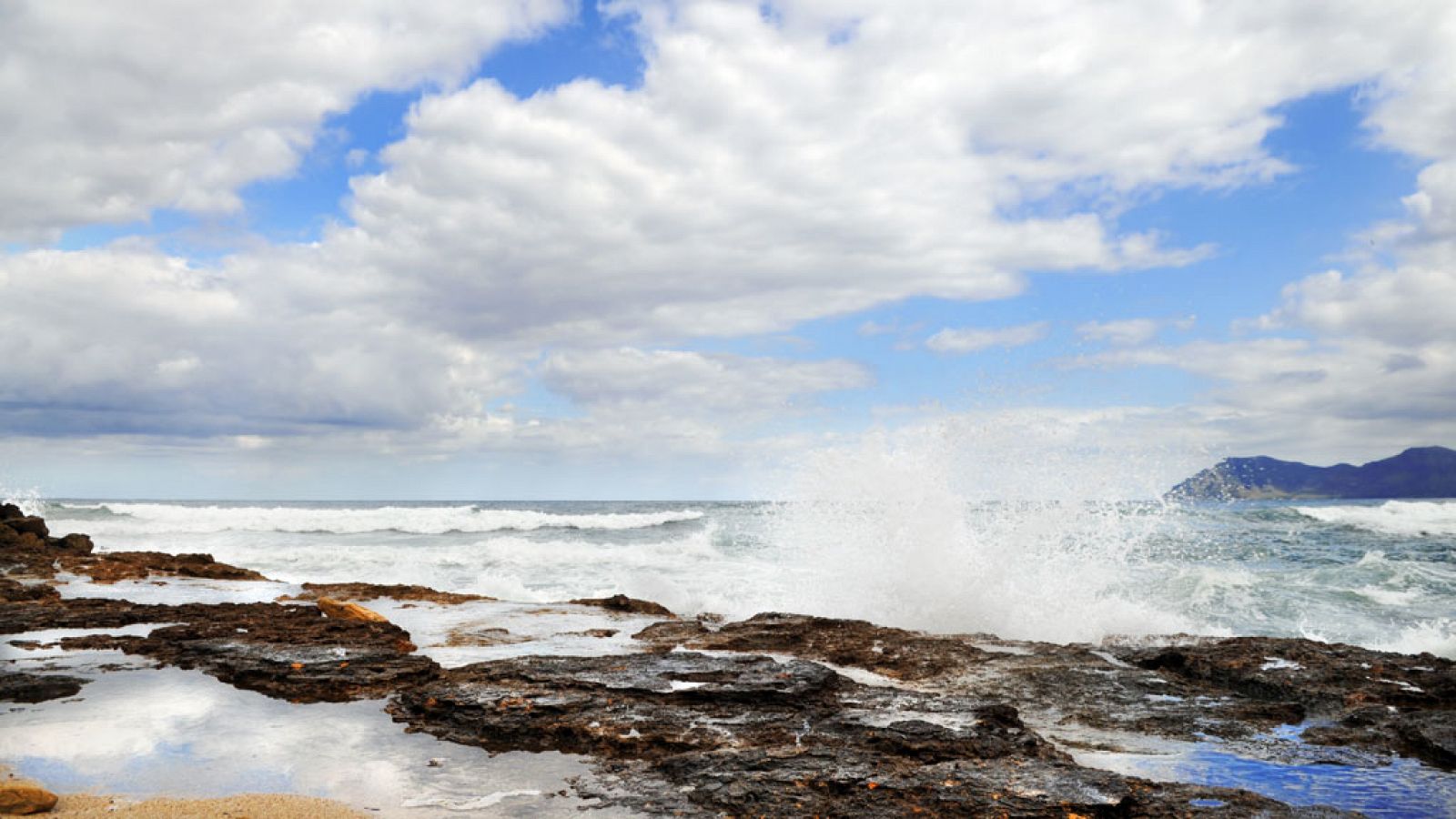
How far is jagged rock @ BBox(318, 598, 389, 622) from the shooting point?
674 centimetres

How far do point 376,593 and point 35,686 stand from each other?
4.67m

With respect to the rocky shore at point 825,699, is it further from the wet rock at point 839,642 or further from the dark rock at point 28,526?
the dark rock at point 28,526

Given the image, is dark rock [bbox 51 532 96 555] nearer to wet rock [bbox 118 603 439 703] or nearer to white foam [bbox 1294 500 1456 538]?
wet rock [bbox 118 603 439 703]

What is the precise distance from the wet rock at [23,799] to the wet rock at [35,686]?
1775 millimetres

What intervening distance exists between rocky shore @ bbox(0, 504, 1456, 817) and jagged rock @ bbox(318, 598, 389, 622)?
0.07 feet

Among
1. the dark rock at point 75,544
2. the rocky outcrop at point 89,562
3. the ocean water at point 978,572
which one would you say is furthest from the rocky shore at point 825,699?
the dark rock at point 75,544

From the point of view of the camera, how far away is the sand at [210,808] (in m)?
2.99

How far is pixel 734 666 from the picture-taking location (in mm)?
4945

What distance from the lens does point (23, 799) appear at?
2932 mm

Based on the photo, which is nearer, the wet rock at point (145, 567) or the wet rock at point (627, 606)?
the wet rock at point (627, 606)

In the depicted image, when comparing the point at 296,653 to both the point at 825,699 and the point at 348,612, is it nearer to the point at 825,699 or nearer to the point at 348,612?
the point at 348,612

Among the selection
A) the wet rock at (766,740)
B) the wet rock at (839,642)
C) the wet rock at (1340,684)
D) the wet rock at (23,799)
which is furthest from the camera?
the wet rock at (839,642)

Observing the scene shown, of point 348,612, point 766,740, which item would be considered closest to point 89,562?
point 348,612

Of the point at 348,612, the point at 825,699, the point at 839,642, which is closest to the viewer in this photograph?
the point at 825,699
